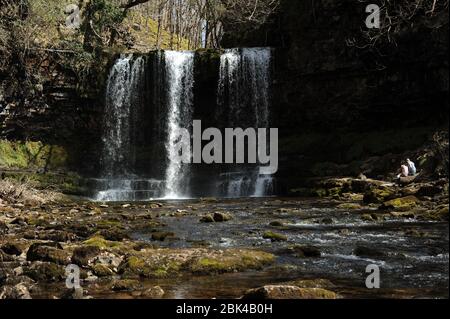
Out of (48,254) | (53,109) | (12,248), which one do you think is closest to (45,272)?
(48,254)

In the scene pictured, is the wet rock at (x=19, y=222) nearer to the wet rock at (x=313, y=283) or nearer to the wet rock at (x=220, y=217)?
the wet rock at (x=220, y=217)

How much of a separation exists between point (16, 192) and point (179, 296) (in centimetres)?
1744

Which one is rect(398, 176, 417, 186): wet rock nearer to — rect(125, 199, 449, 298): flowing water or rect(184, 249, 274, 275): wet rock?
rect(125, 199, 449, 298): flowing water

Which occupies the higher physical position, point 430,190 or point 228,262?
point 430,190

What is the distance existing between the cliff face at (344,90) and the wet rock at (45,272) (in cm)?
2258

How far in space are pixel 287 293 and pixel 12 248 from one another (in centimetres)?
657

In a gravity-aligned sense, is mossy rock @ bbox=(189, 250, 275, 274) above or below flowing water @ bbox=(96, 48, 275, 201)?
below

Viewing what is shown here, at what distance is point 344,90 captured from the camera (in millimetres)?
32688

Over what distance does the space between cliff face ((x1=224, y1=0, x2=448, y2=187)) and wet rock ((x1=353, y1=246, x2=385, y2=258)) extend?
18772 mm

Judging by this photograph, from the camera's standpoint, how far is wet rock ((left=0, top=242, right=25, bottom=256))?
35.3 ft

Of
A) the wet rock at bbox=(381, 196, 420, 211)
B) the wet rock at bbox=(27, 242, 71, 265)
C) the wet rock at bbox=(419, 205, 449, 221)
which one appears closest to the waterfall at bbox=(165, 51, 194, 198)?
the wet rock at bbox=(381, 196, 420, 211)

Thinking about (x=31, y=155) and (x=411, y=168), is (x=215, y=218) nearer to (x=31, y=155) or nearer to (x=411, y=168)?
(x=411, y=168)

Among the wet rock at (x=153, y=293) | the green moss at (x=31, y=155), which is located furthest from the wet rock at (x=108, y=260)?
the green moss at (x=31, y=155)

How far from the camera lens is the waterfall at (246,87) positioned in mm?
34125
